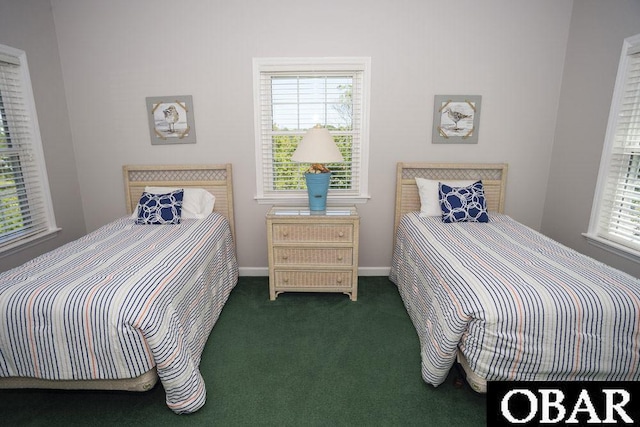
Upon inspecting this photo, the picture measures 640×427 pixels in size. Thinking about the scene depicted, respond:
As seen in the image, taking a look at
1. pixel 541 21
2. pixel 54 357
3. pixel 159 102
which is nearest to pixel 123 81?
pixel 159 102

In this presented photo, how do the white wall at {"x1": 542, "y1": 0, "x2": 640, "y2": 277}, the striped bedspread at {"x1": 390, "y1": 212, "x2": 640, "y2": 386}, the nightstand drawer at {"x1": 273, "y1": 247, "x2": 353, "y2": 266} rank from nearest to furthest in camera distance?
the striped bedspread at {"x1": 390, "y1": 212, "x2": 640, "y2": 386}, the white wall at {"x1": 542, "y1": 0, "x2": 640, "y2": 277}, the nightstand drawer at {"x1": 273, "y1": 247, "x2": 353, "y2": 266}

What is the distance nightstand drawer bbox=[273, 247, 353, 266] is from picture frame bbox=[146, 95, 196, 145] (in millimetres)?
1349

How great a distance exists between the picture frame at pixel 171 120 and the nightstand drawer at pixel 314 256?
135 cm

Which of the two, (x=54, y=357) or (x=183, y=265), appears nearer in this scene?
(x=54, y=357)

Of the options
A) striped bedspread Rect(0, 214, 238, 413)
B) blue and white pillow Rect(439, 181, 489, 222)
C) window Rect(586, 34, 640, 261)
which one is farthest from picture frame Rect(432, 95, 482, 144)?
striped bedspread Rect(0, 214, 238, 413)

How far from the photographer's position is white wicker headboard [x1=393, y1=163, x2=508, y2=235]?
2986mm

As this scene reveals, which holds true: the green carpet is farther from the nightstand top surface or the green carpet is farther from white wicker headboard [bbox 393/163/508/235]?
white wicker headboard [bbox 393/163/508/235]

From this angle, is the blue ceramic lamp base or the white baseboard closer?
the blue ceramic lamp base

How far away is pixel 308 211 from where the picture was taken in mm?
2848

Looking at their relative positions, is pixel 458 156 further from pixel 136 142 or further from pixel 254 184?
pixel 136 142

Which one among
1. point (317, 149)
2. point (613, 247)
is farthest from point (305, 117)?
point (613, 247)

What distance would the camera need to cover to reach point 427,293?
2.05m

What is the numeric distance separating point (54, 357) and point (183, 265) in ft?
2.33

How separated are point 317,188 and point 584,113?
2235 mm
